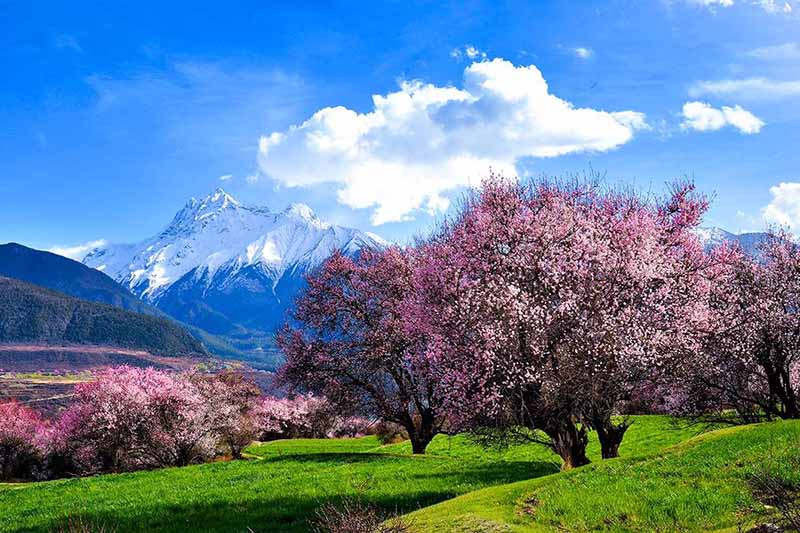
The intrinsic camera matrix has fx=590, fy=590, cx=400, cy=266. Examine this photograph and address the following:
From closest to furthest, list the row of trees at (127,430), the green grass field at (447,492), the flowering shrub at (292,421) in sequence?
the green grass field at (447,492) → the row of trees at (127,430) → the flowering shrub at (292,421)

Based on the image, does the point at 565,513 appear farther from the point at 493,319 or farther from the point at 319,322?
the point at 319,322

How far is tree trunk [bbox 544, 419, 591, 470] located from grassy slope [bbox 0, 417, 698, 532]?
3108mm

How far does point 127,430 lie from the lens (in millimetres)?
45062

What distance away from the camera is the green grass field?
39.7 feet

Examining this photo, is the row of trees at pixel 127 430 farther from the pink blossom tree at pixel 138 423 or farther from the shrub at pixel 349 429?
the shrub at pixel 349 429

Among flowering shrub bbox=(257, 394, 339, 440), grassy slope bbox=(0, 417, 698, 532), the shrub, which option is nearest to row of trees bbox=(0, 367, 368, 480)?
grassy slope bbox=(0, 417, 698, 532)

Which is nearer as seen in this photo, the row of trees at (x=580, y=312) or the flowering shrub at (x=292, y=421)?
the row of trees at (x=580, y=312)

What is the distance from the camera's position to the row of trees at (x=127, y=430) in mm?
44875

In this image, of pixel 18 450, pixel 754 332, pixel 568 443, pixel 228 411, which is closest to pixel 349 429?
pixel 228 411

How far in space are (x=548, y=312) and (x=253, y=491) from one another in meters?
13.8

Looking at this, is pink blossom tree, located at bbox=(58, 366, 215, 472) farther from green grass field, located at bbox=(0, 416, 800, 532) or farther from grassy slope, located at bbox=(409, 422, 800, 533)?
grassy slope, located at bbox=(409, 422, 800, 533)

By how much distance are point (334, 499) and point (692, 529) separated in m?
12.9

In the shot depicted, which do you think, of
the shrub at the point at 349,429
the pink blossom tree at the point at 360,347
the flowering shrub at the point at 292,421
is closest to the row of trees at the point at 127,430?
the pink blossom tree at the point at 360,347

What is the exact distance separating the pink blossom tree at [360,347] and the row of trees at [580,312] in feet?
16.6
